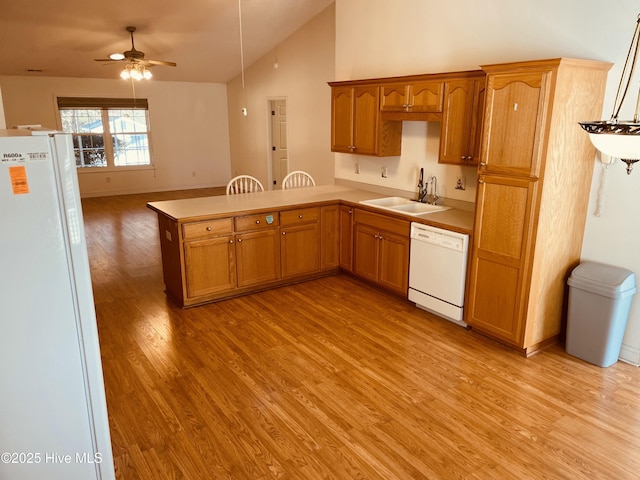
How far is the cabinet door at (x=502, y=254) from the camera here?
10.5ft

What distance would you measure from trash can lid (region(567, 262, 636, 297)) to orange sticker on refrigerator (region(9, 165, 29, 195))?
11.0 ft

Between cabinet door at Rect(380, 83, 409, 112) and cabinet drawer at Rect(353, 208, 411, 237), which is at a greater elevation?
cabinet door at Rect(380, 83, 409, 112)

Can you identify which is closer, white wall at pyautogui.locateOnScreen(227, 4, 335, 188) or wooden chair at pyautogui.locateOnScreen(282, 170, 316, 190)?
wooden chair at pyautogui.locateOnScreen(282, 170, 316, 190)

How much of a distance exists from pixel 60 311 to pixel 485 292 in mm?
2909

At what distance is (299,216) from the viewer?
4.67 metres

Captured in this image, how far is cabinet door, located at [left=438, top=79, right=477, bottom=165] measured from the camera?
149 inches

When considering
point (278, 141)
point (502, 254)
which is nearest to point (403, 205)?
point (502, 254)

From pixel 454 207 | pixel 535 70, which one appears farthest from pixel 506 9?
pixel 454 207

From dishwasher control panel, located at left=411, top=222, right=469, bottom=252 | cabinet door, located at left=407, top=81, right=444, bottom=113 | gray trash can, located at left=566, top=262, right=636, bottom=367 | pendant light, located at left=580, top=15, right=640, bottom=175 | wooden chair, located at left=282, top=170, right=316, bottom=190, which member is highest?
cabinet door, located at left=407, top=81, right=444, bottom=113

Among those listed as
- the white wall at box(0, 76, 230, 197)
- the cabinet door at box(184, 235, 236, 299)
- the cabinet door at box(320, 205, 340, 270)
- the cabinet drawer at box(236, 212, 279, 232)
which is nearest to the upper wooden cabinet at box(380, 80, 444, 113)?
the cabinet door at box(320, 205, 340, 270)

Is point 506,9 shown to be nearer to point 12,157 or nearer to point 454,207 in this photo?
point 454,207

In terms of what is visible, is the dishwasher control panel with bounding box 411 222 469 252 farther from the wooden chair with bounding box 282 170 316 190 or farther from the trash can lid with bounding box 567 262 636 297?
the wooden chair with bounding box 282 170 316 190

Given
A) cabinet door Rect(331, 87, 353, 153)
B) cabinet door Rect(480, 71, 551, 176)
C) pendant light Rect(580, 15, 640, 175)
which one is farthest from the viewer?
cabinet door Rect(331, 87, 353, 153)

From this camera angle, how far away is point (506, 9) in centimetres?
379
